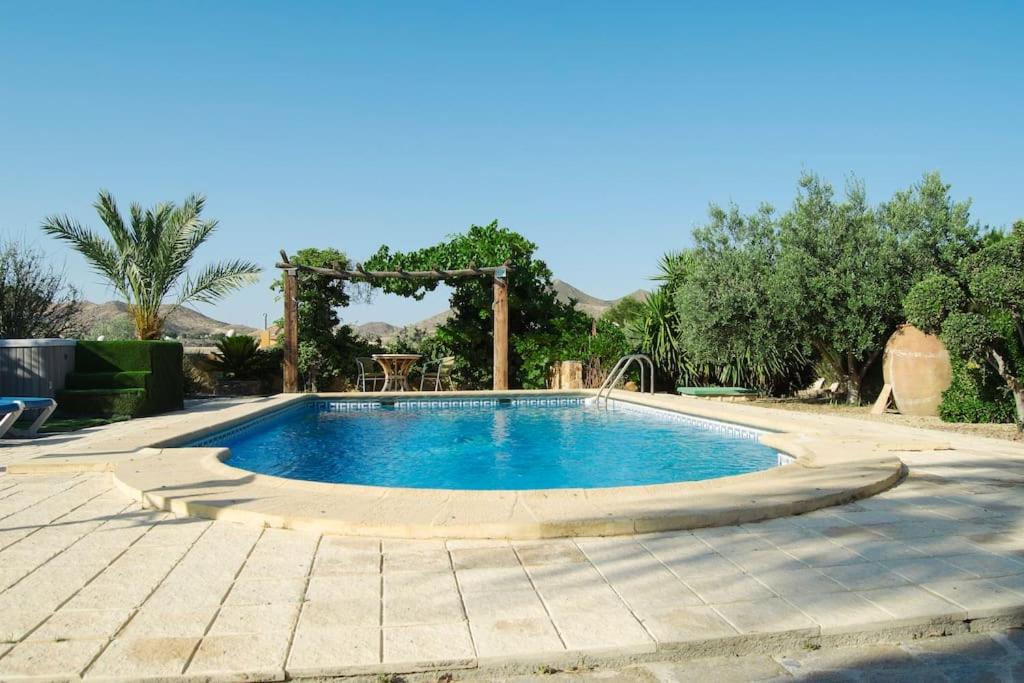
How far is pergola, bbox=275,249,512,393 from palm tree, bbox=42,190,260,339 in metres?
1.50

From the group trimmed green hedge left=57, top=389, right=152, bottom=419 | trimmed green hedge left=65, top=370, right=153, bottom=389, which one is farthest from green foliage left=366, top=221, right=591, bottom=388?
trimmed green hedge left=57, top=389, right=152, bottom=419

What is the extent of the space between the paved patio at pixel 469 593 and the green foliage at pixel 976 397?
556 centimetres

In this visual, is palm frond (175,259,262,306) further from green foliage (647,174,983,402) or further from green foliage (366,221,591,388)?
green foliage (647,174,983,402)

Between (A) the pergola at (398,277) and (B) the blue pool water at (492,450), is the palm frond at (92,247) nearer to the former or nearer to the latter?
(A) the pergola at (398,277)

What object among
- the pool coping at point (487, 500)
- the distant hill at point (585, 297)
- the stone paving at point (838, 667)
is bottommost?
the stone paving at point (838, 667)

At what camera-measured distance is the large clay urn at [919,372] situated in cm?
920

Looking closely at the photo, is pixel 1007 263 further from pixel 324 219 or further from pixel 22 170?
pixel 22 170

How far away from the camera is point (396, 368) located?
13844mm

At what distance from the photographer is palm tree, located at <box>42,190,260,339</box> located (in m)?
12.4

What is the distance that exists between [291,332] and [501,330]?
4288 mm

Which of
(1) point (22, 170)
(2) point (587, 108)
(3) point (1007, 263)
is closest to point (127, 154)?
(1) point (22, 170)

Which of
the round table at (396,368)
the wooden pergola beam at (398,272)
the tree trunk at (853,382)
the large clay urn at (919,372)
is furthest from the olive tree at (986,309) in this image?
the round table at (396,368)

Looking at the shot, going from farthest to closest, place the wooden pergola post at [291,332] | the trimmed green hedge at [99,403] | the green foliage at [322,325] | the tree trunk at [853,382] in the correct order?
the green foliage at [322,325]
the wooden pergola post at [291,332]
the tree trunk at [853,382]
the trimmed green hedge at [99,403]

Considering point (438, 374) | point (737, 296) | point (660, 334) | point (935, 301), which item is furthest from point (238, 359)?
point (935, 301)
